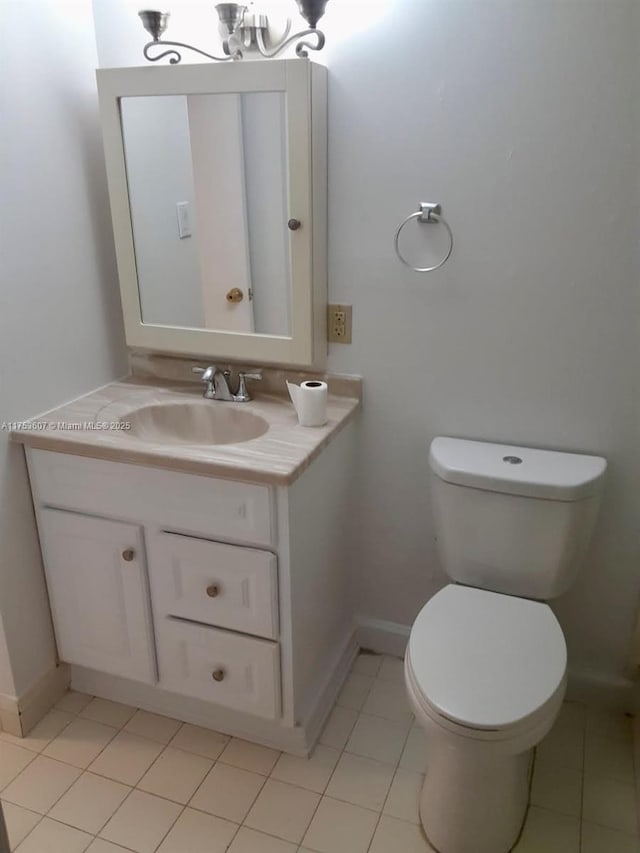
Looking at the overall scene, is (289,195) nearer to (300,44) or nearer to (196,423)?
(300,44)

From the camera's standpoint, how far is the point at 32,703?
185cm

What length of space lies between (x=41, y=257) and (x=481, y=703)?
142cm

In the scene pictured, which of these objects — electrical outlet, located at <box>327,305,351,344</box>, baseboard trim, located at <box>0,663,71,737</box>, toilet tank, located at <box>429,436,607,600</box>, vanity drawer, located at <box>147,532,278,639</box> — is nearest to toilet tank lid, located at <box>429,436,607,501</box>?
toilet tank, located at <box>429,436,607,600</box>

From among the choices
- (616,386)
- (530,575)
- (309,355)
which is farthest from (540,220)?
(530,575)

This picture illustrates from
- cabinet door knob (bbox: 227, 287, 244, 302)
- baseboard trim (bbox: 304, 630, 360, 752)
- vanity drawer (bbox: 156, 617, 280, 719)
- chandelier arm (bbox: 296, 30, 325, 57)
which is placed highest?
chandelier arm (bbox: 296, 30, 325, 57)

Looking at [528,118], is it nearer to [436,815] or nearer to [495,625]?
[495,625]

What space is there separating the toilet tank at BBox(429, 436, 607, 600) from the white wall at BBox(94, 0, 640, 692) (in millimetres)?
116

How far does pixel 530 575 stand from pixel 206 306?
3.56ft

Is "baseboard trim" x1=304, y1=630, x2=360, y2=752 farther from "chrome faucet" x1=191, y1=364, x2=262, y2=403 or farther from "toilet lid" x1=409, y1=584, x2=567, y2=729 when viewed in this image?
"chrome faucet" x1=191, y1=364, x2=262, y2=403

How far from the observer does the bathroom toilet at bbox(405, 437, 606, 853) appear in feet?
4.40

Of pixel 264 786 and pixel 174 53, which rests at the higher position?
pixel 174 53

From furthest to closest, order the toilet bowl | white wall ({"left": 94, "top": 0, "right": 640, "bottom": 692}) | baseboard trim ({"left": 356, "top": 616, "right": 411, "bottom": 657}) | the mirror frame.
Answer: baseboard trim ({"left": 356, "top": 616, "right": 411, "bottom": 657}) → the mirror frame → white wall ({"left": 94, "top": 0, "right": 640, "bottom": 692}) → the toilet bowl

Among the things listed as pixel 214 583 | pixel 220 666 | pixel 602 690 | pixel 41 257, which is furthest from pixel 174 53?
pixel 602 690

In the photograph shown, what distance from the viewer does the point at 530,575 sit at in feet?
5.41
